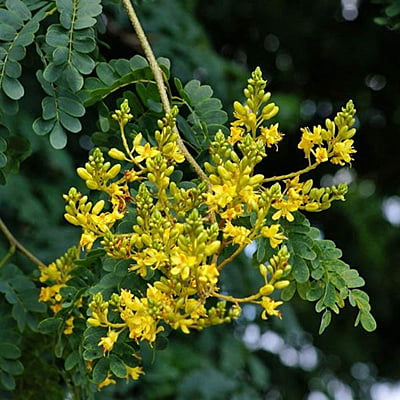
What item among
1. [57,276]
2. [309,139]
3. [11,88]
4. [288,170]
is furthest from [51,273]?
[288,170]

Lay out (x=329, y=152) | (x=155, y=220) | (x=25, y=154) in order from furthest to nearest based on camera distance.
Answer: (x=25, y=154), (x=329, y=152), (x=155, y=220)

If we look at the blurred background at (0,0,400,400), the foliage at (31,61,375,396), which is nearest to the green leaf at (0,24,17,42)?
the foliage at (31,61,375,396)

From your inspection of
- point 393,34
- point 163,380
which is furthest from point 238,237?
point 393,34

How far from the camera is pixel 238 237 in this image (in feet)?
4.16

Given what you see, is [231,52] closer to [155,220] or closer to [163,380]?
[163,380]

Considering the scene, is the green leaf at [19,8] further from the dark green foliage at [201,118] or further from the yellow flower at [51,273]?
the yellow flower at [51,273]

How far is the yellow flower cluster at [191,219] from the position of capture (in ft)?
4.04

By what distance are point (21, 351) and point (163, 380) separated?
5.31 ft

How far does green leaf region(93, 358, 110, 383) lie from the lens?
142 centimetres

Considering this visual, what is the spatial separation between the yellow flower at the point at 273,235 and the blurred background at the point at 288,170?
4.59 ft

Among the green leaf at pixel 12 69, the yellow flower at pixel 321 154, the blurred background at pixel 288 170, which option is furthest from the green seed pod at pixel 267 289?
the blurred background at pixel 288 170

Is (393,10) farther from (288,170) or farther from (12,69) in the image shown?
(288,170)

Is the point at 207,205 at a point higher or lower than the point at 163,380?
higher

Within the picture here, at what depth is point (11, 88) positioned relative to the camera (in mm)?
1531
